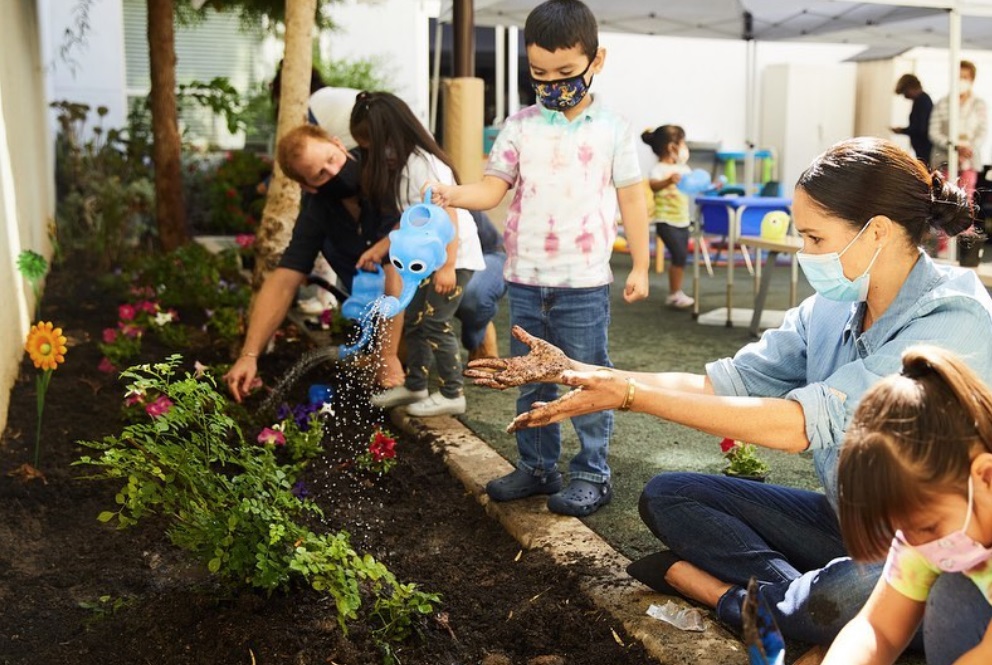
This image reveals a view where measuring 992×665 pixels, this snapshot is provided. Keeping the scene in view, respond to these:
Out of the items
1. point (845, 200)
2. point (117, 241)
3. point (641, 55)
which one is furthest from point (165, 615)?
point (641, 55)

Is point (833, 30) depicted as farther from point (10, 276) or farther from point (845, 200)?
point (845, 200)

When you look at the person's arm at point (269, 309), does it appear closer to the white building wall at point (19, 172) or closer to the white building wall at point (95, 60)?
the white building wall at point (19, 172)

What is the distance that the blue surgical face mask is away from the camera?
2.08 meters

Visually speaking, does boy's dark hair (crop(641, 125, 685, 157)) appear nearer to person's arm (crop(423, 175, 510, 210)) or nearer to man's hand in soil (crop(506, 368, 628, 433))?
person's arm (crop(423, 175, 510, 210))

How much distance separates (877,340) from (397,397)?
8.47ft

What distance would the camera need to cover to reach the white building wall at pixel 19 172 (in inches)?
173

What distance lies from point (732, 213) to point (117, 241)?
4.45 meters

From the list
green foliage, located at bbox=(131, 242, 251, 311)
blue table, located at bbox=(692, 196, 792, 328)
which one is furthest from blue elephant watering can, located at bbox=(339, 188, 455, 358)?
blue table, located at bbox=(692, 196, 792, 328)

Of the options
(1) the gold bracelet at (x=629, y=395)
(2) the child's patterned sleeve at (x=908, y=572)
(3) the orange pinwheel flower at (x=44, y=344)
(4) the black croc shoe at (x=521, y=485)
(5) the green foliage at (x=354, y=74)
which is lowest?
(4) the black croc shoe at (x=521, y=485)

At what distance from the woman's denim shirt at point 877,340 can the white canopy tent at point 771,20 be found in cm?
613

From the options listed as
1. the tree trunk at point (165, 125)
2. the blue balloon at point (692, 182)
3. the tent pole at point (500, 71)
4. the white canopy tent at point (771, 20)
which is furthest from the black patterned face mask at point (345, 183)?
the tent pole at point (500, 71)

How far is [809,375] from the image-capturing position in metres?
2.35

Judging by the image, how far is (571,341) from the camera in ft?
10.6

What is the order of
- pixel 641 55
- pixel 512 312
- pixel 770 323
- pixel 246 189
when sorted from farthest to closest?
pixel 641 55
pixel 246 189
pixel 770 323
pixel 512 312
